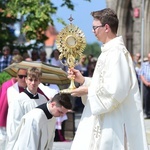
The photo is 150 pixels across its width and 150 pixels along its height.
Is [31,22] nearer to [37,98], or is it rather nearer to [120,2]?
[120,2]

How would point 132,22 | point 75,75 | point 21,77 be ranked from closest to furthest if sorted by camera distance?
point 75,75
point 21,77
point 132,22

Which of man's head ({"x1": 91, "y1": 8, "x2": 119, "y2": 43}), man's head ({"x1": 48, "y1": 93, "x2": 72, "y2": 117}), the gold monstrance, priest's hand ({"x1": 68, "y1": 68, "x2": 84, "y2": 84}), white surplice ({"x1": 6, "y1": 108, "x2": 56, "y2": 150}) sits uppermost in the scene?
man's head ({"x1": 91, "y1": 8, "x2": 119, "y2": 43})

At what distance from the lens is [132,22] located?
21969 millimetres

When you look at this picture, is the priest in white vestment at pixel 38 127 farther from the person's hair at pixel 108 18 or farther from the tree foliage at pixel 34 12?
the tree foliage at pixel 34 12

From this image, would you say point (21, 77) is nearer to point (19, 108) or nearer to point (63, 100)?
point (19, 108)

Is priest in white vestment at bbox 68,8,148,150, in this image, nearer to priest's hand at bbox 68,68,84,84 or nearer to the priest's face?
priest's hand at bbox 68,68,84,84

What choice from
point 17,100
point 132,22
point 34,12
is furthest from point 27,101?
point 132,22

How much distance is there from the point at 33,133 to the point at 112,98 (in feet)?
3.06

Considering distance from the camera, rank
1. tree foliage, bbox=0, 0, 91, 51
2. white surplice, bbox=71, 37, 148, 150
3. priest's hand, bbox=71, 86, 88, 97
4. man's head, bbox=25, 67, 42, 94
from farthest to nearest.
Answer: tree foliage, bbox=0, 0, 91, 51, man's head, bbox=25, 67, 42, 94, priest's hand, bbox=71, 86, 88, 97, white surplice, bbox=71, 37, 148, 150

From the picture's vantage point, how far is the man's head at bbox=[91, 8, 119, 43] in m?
6.05

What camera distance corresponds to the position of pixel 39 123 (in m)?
6.48

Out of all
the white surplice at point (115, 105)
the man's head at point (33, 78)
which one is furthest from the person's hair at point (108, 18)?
the man's head at point (33, 78)

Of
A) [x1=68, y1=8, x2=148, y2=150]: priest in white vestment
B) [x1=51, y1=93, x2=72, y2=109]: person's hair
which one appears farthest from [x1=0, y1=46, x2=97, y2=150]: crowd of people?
[x1=68, y1=8, x2=148, y2=150]: priest in white vestment

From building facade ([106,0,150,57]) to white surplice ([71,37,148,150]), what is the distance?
46.8 feet
